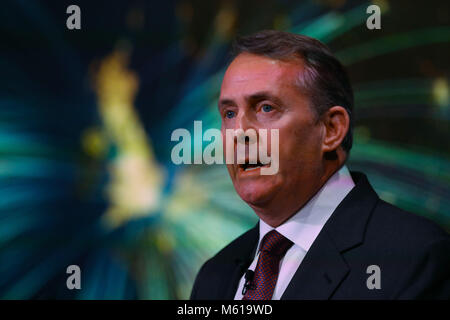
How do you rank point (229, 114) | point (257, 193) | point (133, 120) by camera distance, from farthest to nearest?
point (133, 120)
point (229, 114)
point (257, 193)

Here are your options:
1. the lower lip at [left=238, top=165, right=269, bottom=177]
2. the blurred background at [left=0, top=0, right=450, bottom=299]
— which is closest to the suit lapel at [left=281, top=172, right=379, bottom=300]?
the lower lip at [left=238, top=165, right=269, bottom=177]

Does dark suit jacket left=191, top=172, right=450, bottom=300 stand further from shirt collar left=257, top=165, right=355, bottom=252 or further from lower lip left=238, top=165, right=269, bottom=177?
lower lip left=238, top=165, right=269, bottom=177

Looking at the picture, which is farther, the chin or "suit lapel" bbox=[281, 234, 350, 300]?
the chin

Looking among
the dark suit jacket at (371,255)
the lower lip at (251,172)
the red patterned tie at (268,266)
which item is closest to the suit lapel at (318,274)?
the dark suit jacket at (371,255)

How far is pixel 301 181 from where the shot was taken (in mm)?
2062

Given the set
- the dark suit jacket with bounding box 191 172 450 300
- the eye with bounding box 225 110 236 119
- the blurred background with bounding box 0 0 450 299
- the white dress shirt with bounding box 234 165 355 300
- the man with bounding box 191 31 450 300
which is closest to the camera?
the dark suit jacket with bounding box 191 172 450 300

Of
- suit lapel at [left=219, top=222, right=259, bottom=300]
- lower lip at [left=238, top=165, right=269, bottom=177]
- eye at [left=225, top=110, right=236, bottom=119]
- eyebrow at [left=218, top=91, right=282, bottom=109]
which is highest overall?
eyebrow at [left=218, top=91, right=282, bottom=109]

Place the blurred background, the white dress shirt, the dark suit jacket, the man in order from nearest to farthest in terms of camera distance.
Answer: the dark suit jacket, the man, the white dress shirt, the blurred background

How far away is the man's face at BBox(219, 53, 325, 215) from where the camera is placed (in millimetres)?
2029

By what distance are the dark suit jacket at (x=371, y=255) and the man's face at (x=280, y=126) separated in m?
0.18

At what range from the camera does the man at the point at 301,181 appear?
1.91 metres

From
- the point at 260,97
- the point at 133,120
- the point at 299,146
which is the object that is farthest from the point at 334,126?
the point at 133,120

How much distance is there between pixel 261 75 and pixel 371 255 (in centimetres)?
75

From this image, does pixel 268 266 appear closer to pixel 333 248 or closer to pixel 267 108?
pixel 333 248
